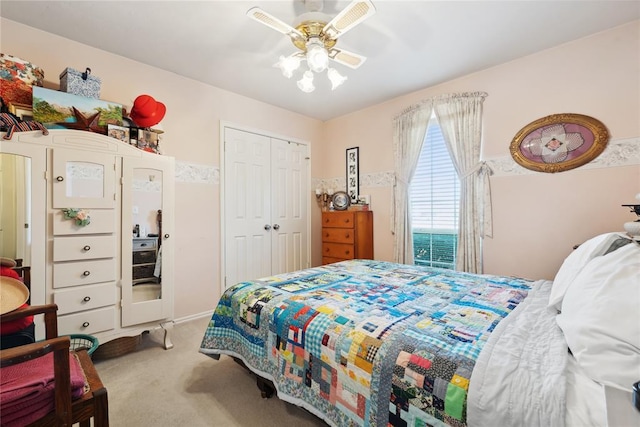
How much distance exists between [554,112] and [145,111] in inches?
144

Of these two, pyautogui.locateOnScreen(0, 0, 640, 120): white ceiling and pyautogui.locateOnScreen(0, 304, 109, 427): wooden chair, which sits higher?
pyautogui.locateOnScreen(0, 0, 640, 120): white ceiling

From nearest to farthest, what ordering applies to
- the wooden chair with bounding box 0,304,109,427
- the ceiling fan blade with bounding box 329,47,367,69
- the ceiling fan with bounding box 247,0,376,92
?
the wooden chair with bounding box 0,304,109,427
the ceiling fan with bounding box 247,0,376,92
the ceiling fan blade with bounding box 329,47,367,69

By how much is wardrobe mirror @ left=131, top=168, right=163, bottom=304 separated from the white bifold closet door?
986 mm

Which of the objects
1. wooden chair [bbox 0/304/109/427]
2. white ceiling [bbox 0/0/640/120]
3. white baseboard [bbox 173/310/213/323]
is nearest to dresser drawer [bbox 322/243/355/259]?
white baseboard [bbox 173/310/213/323]

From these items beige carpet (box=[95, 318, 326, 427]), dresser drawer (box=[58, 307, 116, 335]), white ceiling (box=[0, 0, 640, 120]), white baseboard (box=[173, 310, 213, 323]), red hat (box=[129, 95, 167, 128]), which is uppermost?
white ceiling (box=[0, 0, 640, 120])

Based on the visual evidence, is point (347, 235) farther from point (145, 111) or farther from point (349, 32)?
point (145, 111)

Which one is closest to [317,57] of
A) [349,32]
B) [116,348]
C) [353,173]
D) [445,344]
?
[349,32]

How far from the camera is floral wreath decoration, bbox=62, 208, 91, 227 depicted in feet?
6.25

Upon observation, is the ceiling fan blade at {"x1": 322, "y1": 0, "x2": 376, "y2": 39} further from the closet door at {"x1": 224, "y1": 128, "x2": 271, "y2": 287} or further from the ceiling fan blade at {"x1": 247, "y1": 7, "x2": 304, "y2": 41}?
the closet door at {"x1": 224, "y1": 128, "x2": 271, "y2": 287}

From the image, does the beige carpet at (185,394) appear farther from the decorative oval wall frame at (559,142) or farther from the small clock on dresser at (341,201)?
the decorative oval wall frame at (559,142)

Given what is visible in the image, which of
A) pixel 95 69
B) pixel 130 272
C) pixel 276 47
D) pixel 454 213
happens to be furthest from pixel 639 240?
pixel 95 69

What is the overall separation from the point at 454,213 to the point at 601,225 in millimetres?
1178

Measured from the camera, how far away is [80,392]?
41.8 inches

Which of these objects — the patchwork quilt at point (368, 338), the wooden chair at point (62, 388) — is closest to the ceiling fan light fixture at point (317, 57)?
the patchwork quilt at point (368, 338)
